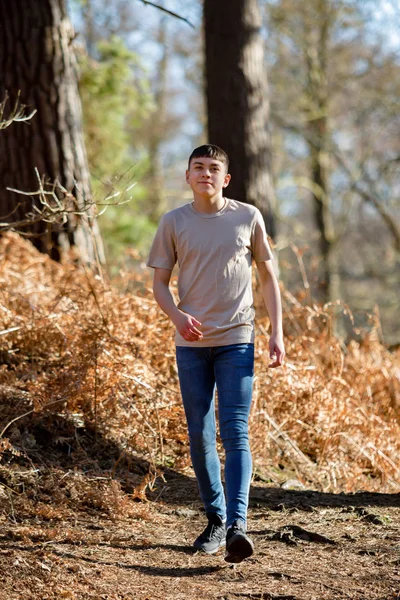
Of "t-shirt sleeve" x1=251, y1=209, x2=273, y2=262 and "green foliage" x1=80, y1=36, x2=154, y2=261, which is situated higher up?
"green foliage" x1=80, y1=36, x2=154, y2=261

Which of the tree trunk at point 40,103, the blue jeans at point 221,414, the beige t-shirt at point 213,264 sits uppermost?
the tree trunk at point 40,103

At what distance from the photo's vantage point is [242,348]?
3.72 meters

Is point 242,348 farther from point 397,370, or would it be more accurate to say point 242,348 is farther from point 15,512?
point 397,370

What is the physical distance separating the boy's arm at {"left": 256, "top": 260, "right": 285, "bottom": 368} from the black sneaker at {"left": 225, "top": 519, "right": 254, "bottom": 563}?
2.53 feet

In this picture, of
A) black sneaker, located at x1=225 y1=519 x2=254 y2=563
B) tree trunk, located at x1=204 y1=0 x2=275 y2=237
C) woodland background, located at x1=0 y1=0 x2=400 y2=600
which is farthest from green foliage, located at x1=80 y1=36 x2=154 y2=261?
black sneaker, located at x1=225 y1=519 x2=254 y2=563

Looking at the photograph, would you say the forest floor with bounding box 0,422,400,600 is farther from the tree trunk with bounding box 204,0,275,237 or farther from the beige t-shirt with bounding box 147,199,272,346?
the tree trunk with bounding box 204,0,275,237

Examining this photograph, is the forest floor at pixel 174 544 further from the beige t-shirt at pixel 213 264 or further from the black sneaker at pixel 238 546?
the beige t-shirt at pixel 213 264

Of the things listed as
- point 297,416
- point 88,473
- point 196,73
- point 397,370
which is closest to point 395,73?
point 196,73

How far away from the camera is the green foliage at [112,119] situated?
1194 cm

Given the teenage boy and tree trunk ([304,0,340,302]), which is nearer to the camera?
the teenage boy

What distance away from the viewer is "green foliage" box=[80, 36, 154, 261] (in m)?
11.9

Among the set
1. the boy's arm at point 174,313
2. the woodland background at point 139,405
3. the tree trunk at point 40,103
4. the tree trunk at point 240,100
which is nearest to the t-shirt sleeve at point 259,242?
the boy's arm at point 174,313

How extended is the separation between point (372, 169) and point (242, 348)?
1859 cm

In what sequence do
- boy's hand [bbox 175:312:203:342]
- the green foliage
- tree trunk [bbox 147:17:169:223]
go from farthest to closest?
tree trunk [bbox 147:17:169:223]
the green foliage
boy's hand [bbox 175:312:203:342]
